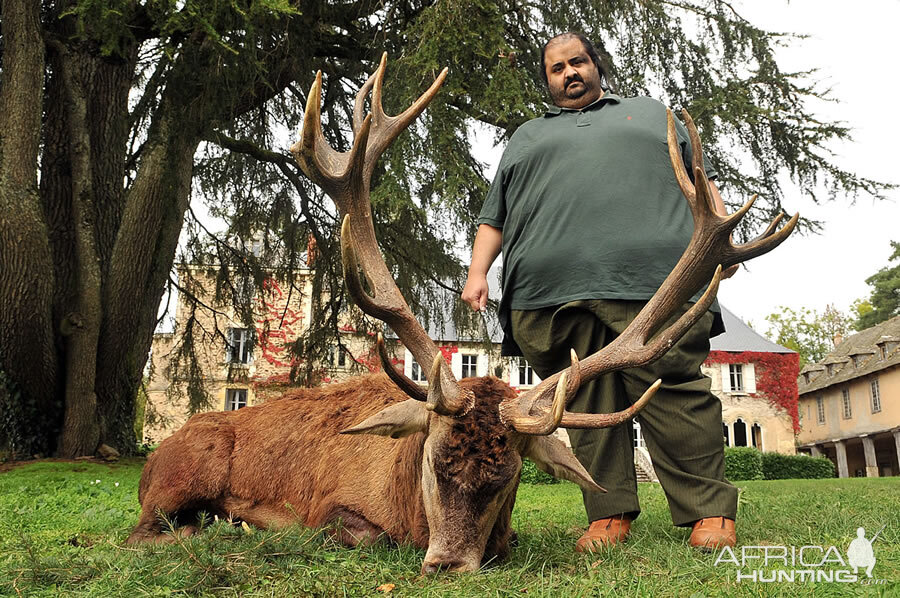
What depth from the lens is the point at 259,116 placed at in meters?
10.3

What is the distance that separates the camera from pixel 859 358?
34.7 metres

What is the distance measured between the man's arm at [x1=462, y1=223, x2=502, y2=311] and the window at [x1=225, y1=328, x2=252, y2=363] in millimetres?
8448

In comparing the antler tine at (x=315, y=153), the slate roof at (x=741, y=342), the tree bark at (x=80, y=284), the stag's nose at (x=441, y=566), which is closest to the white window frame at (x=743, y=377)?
the slate roof at (x=741, y=342)

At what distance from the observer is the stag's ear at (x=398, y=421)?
9.90 feet

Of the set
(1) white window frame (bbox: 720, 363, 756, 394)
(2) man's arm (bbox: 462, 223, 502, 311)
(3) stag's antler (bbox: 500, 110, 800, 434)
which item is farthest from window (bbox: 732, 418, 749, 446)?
(3) stag's antler (bbox: 500, 110, 800, 434)

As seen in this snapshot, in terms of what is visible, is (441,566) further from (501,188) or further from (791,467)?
(791,467)

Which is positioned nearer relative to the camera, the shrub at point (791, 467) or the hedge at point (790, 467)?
the hedge at point (790, 467)

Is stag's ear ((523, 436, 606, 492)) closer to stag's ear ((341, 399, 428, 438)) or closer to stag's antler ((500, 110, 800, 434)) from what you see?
stag's antler ((500, 110, 800, 434))

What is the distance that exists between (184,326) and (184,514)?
348 inches

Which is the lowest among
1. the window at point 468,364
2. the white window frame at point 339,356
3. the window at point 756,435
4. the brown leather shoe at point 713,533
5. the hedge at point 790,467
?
the hedge at point 790,467

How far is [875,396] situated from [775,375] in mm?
5132

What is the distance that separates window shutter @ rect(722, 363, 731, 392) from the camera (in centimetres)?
3134

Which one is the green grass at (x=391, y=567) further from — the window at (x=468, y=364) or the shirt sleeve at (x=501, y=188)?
the window at (x=468, y=364)

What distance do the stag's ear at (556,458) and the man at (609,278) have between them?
15.2 inches
